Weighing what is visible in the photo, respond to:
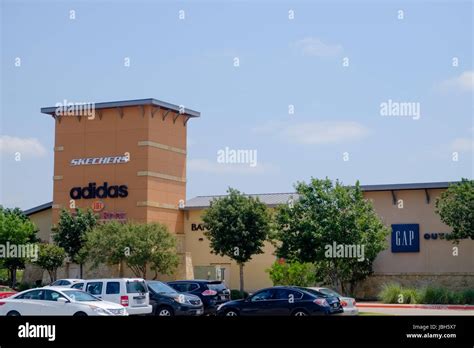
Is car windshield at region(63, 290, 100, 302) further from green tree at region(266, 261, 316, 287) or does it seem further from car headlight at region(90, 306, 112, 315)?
green tree at region(266, 261, 316, 287)

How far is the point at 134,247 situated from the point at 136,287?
866 inches

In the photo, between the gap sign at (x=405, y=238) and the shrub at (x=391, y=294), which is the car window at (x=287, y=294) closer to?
the shrub at (x=391, y=294)

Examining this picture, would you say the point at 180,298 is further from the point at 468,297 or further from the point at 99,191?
the point at 99,191

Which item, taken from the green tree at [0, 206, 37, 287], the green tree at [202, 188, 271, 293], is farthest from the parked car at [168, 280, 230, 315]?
the green tree at [0, 206, 37, 287]

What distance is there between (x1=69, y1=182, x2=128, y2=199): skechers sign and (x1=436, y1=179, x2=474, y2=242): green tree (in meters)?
23.2

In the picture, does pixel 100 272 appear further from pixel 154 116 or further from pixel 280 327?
pixel 280 327

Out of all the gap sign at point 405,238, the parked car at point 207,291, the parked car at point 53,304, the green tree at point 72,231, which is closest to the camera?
the parked car at point 53,304

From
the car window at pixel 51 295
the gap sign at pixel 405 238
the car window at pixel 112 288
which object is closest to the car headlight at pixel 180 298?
the car window at pixel 112 288

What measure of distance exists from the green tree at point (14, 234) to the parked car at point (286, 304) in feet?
103

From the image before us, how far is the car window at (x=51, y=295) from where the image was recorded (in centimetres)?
2322

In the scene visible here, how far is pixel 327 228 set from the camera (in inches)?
1620

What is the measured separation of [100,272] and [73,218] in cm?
440

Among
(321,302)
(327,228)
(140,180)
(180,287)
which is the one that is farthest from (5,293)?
(140,180)

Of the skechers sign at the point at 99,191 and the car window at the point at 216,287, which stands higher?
the skechers sign at the point at 99,191
